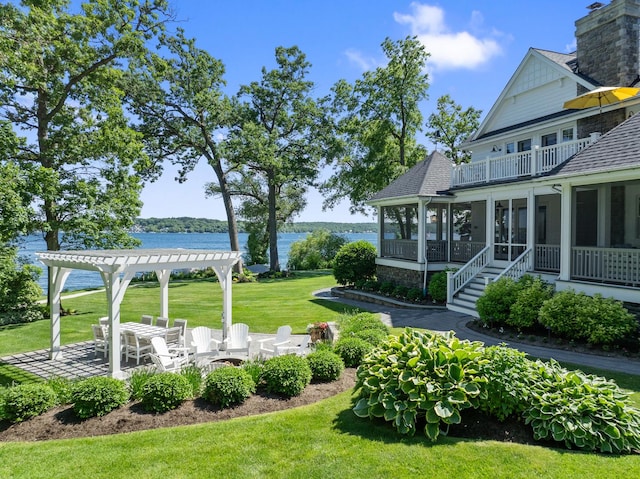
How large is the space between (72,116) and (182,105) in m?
13.7

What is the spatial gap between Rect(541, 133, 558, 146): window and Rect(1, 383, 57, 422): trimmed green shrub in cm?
1898

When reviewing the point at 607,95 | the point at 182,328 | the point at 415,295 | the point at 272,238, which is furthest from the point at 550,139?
the point at 272,238

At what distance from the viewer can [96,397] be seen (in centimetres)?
662

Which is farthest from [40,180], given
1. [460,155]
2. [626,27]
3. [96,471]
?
[460,155]

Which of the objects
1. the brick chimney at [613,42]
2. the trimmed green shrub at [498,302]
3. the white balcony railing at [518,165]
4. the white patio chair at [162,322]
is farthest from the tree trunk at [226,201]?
the brick chimney at [613,42]

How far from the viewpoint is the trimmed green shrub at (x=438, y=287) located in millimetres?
16422

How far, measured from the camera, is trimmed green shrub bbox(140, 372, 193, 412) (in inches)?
265

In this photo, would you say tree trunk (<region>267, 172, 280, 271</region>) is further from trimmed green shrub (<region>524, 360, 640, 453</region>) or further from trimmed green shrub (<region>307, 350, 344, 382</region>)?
trimmed green shrub (<region>524, 360, 640, 453</region>)

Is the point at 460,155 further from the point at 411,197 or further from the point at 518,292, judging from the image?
the point at 518,292

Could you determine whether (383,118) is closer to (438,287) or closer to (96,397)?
(438,287)

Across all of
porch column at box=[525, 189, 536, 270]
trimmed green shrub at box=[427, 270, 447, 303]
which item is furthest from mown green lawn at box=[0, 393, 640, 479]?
trimmed green shrub at box=[427, 270, 447, 303]

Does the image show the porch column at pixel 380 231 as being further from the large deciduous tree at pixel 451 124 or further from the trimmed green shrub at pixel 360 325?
the large deciduous tree at pixel 451 124

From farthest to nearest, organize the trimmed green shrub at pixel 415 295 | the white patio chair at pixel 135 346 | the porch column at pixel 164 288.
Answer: the trimmed green shrub at pixel 415 295, the porch column at pixel 164 288, the white patio chair at pixel 135 346

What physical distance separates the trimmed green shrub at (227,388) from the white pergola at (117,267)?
3190 mm
